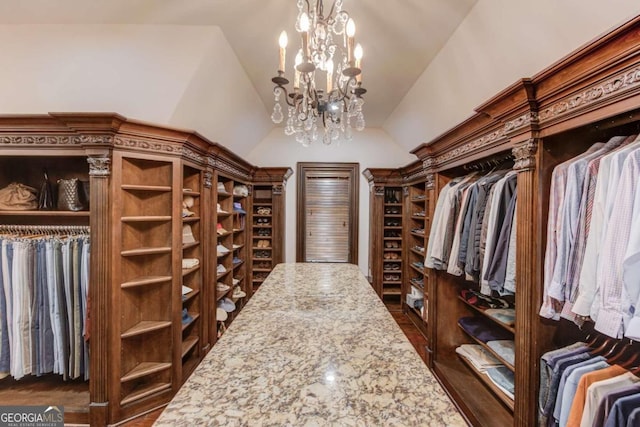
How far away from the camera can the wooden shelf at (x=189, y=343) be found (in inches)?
103

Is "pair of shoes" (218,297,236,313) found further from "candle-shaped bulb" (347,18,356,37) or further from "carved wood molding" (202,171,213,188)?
"candle-shaped bulb" (347,18,356,37)

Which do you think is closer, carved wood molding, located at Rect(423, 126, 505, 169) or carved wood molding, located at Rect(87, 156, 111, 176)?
carved wood molding, located at Rect(423, 126, 505, 169)

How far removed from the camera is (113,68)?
7.19 ft

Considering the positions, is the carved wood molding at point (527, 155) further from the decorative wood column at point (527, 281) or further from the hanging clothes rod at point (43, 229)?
the hanging clothes rod at point (43, 229)

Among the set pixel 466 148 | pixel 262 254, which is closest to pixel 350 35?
pixel 466 148

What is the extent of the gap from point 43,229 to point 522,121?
336 cm

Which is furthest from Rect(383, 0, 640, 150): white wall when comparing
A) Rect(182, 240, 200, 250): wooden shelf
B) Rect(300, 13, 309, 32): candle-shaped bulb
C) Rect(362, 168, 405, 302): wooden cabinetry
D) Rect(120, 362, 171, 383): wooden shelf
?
Rect(120, 362, 171, 383): wooden shelf

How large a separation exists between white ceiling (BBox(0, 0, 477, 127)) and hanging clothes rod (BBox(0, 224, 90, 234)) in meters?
1.44

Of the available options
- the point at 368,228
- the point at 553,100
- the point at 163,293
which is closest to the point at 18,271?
the point at 163,293

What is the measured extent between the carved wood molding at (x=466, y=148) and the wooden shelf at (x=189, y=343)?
9.13 ft

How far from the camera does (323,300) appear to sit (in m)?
1.72

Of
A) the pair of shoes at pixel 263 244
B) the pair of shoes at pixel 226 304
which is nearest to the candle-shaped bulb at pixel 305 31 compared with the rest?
the pair of shoes at pixel 226 304

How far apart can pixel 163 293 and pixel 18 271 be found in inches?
38.7

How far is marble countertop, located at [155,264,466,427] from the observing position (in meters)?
0.77
